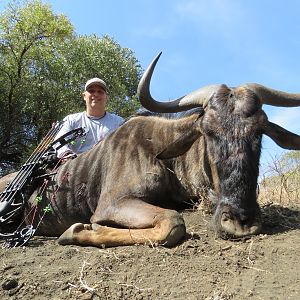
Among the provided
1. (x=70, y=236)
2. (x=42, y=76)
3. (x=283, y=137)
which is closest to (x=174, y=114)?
(x=283, y=137)

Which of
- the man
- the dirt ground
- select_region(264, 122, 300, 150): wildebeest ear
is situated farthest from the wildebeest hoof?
the man

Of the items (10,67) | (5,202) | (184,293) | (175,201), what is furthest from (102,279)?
(10,67)

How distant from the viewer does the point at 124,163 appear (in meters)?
5.66

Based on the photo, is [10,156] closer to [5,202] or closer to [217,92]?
[5,202]

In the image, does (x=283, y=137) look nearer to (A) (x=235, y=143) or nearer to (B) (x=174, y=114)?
(A) (x=235, y=143)

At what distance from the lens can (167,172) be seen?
18.3 ft

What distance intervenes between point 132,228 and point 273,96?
6.94 ft

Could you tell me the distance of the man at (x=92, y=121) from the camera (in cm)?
735

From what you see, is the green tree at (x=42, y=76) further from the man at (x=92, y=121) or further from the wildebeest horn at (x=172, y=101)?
the wildebeest horn at (x=172, y=101)

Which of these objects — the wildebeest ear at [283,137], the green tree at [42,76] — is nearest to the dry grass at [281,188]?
the wildebeest ear at [283,137]

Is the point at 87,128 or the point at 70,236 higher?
the point at 87,128

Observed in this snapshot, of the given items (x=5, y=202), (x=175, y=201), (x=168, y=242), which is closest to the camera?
(x=168, y=242)

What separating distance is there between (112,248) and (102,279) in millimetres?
781

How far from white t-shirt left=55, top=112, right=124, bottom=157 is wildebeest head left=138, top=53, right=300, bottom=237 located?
2.25 metres
